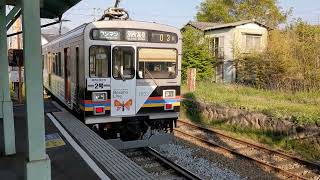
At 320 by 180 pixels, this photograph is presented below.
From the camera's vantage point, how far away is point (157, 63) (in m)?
9.19

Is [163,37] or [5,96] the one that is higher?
[163,37]

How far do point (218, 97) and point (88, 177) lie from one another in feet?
39.3

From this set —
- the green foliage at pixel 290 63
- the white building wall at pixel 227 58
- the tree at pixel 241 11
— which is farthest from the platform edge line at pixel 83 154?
the tree at pixel 241 11

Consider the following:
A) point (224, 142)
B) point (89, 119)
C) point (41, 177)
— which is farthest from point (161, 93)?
point (41, 177)

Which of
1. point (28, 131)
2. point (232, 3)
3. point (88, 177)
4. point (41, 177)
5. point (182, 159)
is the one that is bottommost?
point (182, 159)

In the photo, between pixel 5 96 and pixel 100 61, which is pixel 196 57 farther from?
pixel 5 96

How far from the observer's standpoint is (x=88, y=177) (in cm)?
543

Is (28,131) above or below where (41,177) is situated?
above

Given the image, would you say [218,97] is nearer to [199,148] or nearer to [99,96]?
[199,148]

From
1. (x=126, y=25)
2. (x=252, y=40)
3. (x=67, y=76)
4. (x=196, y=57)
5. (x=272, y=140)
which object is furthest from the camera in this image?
(x=252, y=40)

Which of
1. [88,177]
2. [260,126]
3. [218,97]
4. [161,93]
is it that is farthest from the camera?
[218,97]

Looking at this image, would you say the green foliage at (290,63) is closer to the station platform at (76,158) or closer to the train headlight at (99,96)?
the train headlight at (99,96)

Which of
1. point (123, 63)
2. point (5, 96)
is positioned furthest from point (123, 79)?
point (5, 96)

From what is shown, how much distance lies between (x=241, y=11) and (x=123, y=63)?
4251cm
